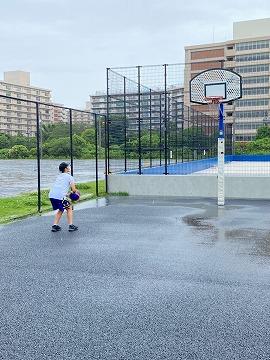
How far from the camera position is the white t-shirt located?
808 cm

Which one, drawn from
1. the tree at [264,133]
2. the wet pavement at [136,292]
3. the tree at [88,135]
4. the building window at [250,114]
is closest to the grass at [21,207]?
the wet pavement at [136,292]

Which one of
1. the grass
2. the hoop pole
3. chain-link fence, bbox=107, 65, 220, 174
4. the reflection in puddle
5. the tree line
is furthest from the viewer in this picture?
the tree line

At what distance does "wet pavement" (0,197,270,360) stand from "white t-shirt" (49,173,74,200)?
69 centimetres

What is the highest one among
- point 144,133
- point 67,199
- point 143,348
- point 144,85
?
point 144,85

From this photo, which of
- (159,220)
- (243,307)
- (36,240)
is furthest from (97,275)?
(159,220)

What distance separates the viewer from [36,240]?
24.3ft

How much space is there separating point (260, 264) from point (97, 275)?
7.05ft

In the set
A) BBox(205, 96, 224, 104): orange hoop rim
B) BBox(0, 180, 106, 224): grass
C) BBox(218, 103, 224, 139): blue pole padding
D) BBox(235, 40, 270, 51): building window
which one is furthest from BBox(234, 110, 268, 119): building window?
BBox(218, 103, 224, 139): blue pole padding

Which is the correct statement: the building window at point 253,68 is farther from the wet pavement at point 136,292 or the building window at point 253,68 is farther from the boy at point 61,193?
the boy at point 61,193

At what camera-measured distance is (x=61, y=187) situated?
8.11 metres

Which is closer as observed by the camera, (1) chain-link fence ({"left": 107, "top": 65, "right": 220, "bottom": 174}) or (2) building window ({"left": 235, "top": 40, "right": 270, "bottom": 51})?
(1) chain-link fence ({"left": 107, "top": 65, "right": 220, "bottom": 174})

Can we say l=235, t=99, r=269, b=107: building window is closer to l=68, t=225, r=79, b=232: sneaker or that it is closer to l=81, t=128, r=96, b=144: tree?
l=81, t=128, r=96, b=144: tree

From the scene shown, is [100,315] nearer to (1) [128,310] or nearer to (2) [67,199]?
(1) [128,310]

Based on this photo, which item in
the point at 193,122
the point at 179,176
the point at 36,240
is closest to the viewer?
the point at 36,240
